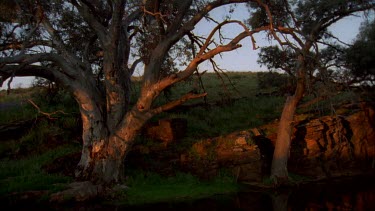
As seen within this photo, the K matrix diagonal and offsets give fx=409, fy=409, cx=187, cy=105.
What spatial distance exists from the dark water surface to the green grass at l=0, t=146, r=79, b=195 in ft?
3.40

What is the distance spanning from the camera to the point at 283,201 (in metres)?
11.8

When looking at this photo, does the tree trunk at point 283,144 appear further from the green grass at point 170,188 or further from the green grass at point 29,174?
the green grass at point 29,174

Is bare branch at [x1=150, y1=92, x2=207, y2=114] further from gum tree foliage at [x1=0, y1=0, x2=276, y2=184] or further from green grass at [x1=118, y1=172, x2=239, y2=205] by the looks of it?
green grass at [x1=118, y1=172, x2=239, y2=205]

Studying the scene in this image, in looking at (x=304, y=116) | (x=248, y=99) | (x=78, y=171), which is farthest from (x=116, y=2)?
(x=248, y=99)

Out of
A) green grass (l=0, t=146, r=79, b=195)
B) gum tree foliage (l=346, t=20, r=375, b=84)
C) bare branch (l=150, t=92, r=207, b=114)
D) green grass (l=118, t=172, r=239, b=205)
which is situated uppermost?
gum tree foliage (l=346, t=20, r=375, b=84)

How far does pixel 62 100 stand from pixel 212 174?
36.2ft

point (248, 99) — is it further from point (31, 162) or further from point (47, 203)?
point (47, 203)

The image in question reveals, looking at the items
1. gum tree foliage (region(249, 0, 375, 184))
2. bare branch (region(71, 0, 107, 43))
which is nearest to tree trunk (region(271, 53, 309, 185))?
gum tree foliage (region(249, 0, 375, 184))

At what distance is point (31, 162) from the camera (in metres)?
15.7

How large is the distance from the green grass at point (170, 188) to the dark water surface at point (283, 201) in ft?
2.36

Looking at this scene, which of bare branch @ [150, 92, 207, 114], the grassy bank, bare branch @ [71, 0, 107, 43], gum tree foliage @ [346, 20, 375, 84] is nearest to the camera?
bare branch @ [150, 92, 207, 114]

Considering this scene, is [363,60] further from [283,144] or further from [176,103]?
[176,103]

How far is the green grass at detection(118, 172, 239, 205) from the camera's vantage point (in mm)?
13008

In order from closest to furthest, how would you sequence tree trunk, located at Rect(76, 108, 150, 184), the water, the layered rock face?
1. the water
2. tree trunk, located at Rect(76, 108, 150, 184)
3. the layered rock face
